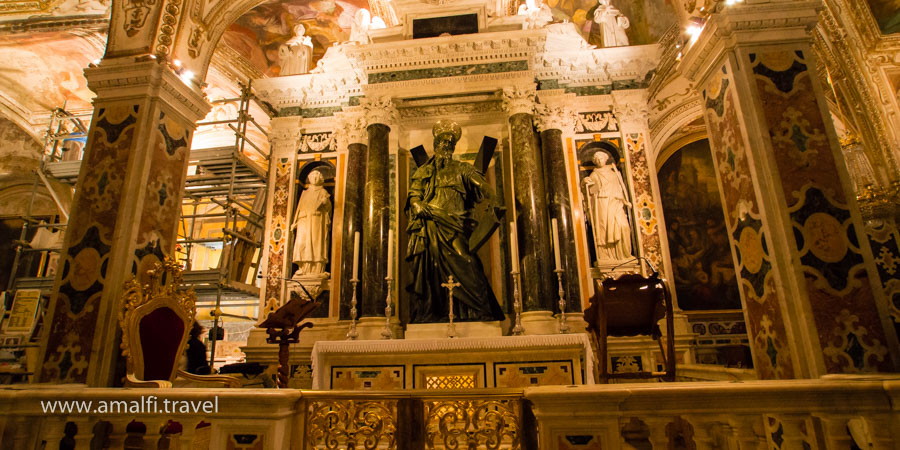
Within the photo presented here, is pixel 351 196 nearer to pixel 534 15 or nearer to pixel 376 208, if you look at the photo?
pixel 376 208

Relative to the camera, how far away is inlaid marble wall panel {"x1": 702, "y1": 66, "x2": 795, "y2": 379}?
288 centimetres

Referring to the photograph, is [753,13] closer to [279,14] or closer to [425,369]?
[425,369]

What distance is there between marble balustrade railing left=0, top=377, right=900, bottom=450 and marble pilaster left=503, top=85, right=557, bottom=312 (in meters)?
3.40

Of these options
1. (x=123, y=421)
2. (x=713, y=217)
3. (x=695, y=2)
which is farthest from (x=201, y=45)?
(x=713, y=217)

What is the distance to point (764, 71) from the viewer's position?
10.5ft

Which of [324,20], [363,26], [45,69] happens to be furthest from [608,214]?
[45,69]

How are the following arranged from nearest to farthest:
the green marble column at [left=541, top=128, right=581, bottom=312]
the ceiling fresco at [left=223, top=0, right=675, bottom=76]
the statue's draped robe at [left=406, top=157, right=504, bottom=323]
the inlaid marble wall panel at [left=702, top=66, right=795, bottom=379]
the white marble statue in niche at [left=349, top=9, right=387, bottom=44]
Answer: the inlaid marble wall panel at [left=702, top=66, right=795, bottom=379], the statue's draped robe at [left=406, top=157, right=504, bottom=323], the green marble column at [left=541, top=128, right=581, bottom=312], the white marble statue in niche at [left=349, top=9, right=387, bottom=44], the ceiling fresco at [left=223, top=0, right=675, bottom=76]

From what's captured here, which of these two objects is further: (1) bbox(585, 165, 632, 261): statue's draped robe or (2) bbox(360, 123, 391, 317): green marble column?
(1) bbox(585, 165, 632, 261): statue's draped robe

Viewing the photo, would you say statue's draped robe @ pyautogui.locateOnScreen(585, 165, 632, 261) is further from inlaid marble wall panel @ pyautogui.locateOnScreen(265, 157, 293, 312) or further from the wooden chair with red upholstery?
the wooden chair with red upholstery

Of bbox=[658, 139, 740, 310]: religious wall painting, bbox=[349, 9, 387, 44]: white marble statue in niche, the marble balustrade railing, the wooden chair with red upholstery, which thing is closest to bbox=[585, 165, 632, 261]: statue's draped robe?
bbox=[658, 139, 740, 310]: religious wall painting

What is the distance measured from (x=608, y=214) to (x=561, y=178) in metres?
0.79

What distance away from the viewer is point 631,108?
6863 mm

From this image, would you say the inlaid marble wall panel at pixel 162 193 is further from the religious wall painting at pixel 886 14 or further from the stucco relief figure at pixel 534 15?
the religious wall painting at pixel 886 14

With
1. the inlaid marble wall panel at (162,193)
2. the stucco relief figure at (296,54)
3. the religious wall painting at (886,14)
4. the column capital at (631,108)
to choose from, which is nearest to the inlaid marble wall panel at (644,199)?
the column capital at (631,108)
